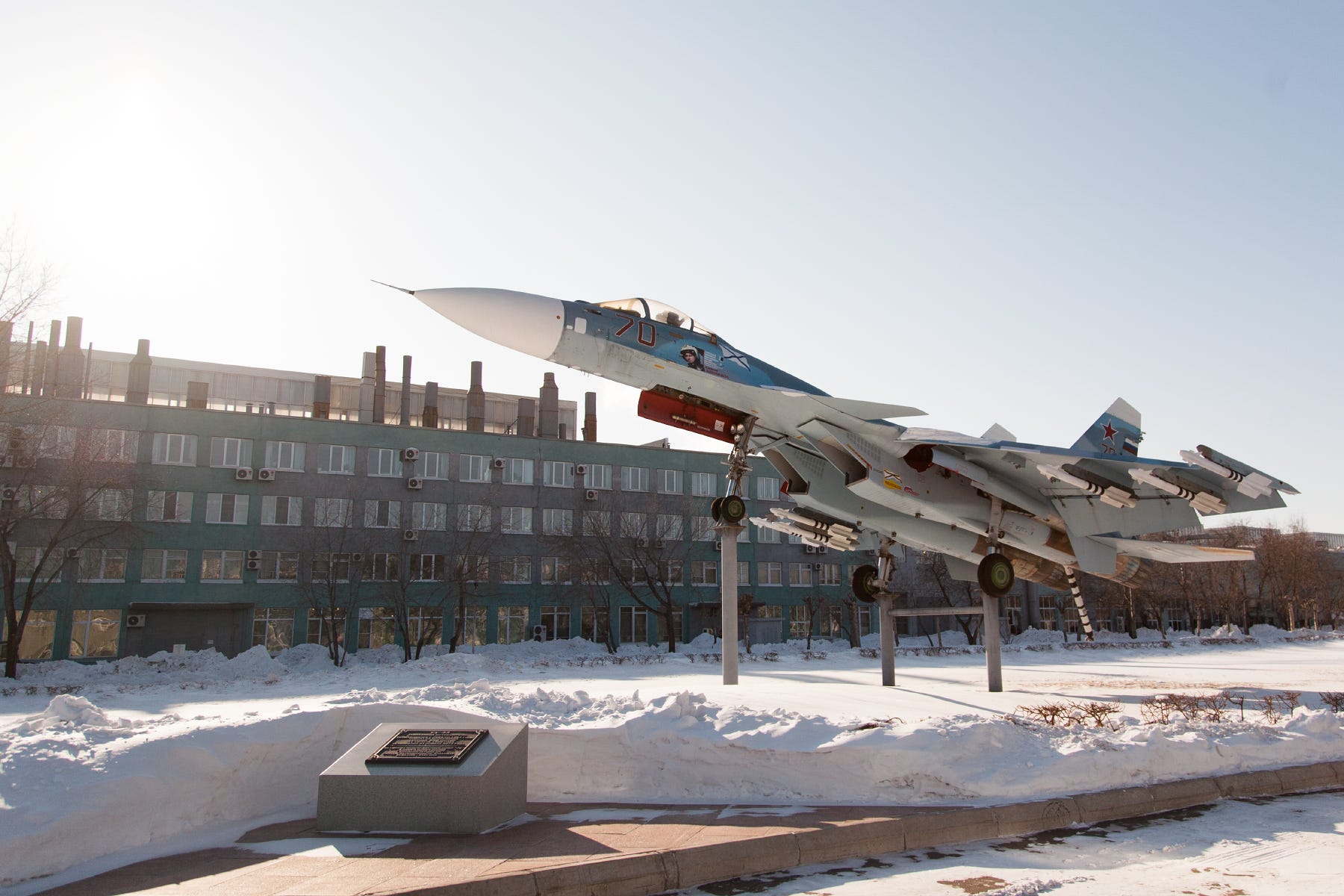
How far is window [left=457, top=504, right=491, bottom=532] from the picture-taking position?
1580 inches

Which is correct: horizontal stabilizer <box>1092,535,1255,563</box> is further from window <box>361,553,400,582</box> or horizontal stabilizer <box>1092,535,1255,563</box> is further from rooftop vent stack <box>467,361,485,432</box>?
rooftop vent stack <box>467,361,485,432</box>

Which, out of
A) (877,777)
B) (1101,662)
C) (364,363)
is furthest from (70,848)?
(364,363)

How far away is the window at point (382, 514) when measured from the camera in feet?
130

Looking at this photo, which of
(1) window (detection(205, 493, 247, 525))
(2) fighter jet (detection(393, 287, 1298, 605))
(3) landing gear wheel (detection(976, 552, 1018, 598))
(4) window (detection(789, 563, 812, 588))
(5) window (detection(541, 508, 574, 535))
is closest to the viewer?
(2) fighter jet (detection(393, 287, 1298, 605))

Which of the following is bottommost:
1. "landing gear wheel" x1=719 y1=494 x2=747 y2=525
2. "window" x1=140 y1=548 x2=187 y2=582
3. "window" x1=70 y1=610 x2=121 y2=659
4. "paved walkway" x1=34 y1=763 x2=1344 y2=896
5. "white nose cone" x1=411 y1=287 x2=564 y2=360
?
"window" x1=70 y1=610 x2=121 y2=659

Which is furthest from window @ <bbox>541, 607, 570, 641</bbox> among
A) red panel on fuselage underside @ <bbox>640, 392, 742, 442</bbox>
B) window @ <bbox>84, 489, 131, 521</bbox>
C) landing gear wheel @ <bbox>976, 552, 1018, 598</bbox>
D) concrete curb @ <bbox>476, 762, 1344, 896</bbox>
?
concrete curb @ <bbox>476, 762, 1344, 896</bbox>

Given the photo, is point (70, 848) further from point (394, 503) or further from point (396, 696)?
point (394, 503)

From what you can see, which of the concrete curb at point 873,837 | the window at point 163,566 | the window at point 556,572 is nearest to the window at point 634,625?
the window at point 556,572

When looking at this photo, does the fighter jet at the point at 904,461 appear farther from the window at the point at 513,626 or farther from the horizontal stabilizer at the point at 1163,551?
the window at the point at 513,626

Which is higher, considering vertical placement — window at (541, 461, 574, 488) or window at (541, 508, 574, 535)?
window at (541, 461, 574, 488)

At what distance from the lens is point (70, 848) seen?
19.7ft

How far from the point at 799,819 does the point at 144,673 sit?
2791 centimetres

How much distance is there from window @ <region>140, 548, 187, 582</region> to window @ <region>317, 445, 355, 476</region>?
6592 millimetres

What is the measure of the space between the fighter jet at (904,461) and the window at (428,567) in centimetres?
2596
